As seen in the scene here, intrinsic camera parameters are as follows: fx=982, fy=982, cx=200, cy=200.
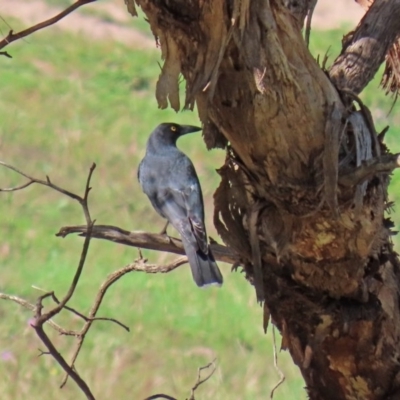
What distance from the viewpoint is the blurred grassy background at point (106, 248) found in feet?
18.9

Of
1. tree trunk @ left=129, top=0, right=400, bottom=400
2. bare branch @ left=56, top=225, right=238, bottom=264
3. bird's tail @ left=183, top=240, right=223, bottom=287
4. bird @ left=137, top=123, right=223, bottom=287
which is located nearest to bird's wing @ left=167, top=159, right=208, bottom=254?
bird @ left=137, top=123, right=223, bottom=287

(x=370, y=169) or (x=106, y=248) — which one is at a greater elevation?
(x=106, y=248)

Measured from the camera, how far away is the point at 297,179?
2.03 meters

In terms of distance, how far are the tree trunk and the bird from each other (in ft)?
3.48

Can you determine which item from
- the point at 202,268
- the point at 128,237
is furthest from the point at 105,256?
the point at 128,237

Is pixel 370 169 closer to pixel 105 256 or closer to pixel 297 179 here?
pixel 297 179

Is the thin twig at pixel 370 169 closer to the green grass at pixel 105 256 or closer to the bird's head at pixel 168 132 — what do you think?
the bird's head at pixel 168 132

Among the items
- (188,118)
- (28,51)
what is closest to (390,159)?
(188,118)

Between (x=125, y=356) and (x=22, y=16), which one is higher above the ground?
(x=22, y=16)

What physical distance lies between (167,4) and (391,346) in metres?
0.99

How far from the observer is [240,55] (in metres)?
1.90

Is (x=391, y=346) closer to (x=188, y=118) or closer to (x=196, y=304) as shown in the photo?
(x=196, y=304)

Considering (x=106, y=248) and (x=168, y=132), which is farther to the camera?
(x=106, y=248)

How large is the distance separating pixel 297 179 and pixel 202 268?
1.53 m
